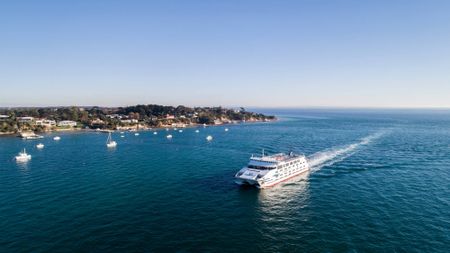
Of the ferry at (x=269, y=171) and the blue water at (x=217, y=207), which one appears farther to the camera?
the ferry at (x=269, y=171)

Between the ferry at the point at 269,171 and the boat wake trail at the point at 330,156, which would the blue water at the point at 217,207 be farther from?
the ferry at the point at 269,171

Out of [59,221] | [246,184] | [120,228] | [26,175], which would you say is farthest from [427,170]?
[26,175]

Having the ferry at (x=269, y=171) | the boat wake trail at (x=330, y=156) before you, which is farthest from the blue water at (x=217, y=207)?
the ferry at (x=269, y=171)

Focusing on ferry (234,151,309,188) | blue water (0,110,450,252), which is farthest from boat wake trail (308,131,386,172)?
ferry (234,151,309,188)

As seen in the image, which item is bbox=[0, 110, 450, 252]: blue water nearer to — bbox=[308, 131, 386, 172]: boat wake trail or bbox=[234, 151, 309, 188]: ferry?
bbox=[308, 131, 386, 172]: boat wake trail

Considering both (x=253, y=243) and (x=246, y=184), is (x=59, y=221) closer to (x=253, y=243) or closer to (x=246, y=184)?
(x=253, y=243)

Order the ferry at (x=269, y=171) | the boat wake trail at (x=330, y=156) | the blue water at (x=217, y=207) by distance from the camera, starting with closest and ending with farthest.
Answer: the blue water at (x=217, y=207) → the ferry at (x=269, y=171) → the boat wake trail at (x=330, y=156)

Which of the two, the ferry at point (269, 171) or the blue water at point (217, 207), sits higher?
the ferry at point (269, 171)
